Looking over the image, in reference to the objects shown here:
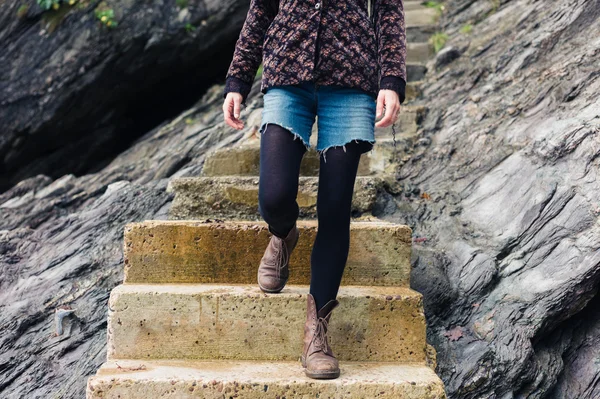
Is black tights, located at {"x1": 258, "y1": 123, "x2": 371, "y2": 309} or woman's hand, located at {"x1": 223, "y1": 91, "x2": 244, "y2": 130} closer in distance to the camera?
black tights, located at {"x1": 258, "y1": 123, "x2": 371, "y2": 309}

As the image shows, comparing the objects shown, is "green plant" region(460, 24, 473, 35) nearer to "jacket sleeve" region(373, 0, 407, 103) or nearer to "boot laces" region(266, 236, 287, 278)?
"jacket sleeve" region(373, 0, 407, 103)

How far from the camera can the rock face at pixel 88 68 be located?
5910 mm

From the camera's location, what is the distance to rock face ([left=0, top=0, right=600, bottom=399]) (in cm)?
296

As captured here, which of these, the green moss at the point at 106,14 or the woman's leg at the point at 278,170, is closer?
the woman's leg at the point at 278,170

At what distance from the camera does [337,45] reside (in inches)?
91.6

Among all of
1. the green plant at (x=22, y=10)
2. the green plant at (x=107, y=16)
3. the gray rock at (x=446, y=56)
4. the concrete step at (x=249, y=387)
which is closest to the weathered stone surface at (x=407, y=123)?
the gray rock at (x=446, y=56)

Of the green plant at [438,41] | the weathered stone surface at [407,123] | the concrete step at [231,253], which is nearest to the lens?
the concrete step at [231,253]

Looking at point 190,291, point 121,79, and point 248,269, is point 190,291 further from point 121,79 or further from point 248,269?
point 121,79

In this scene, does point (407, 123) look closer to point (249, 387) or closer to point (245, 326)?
point (245, 326)

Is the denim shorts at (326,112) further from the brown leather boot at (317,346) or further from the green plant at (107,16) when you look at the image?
the green plant at (107,16)

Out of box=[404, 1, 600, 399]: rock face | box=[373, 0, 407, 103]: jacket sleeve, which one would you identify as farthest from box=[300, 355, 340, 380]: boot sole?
box=[373, 0, 407, 103]: jacket sleeve

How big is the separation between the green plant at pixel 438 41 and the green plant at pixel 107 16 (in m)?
3.05

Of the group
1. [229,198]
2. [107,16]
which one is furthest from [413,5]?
[229,198]

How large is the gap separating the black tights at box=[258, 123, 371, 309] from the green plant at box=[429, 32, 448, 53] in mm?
3531
